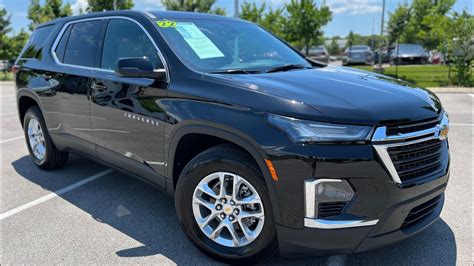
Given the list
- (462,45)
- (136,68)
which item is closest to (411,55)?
(462,45)

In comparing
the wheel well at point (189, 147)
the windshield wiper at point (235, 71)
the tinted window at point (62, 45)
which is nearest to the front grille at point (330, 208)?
the wheel well at point (189, 147)

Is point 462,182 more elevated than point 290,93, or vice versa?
point 290,93

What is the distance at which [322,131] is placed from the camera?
237 cm

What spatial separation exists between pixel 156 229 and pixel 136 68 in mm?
1364

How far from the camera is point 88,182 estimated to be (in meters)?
4.75

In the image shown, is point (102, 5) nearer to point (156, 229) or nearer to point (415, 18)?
point (415, 18)

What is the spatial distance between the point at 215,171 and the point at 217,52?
1101mm

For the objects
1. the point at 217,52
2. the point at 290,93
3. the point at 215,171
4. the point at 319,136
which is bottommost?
the point at 215,171

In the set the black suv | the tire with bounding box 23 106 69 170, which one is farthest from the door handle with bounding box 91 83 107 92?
the tire with bounding box 23 106 69 170

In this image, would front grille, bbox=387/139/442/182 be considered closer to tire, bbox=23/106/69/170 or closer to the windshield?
the windshield

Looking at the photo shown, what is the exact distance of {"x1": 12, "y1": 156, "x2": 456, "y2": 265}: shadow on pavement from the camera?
2.92 meters

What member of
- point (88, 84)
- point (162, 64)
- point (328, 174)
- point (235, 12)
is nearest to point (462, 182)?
point (328, 174)

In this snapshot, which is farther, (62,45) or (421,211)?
(62,45)

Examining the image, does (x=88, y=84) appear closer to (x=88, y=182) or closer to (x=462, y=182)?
(x=88, y=182)
